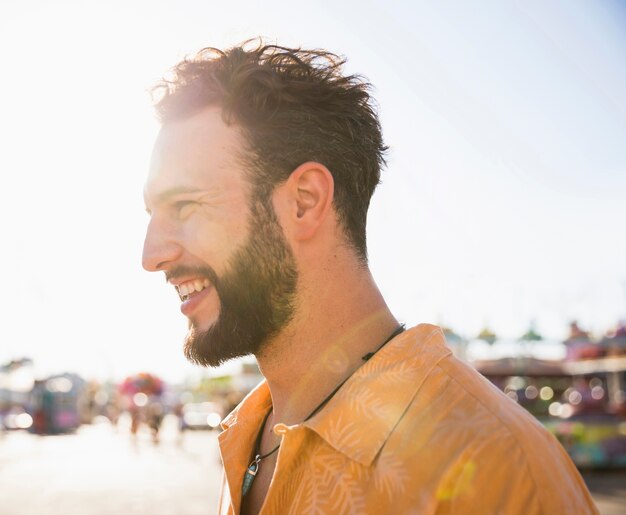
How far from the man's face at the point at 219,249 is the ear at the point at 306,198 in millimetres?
49

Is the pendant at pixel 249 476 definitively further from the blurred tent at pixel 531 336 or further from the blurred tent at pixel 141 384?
the blurred tent at pixel 141 384

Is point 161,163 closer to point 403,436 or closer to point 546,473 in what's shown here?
point 403,436

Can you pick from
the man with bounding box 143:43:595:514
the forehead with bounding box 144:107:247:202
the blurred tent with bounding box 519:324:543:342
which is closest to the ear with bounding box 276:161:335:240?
the man with bounding box 143:43:595:514

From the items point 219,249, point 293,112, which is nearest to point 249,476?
point 219,249

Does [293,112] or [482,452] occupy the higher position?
[293,112]

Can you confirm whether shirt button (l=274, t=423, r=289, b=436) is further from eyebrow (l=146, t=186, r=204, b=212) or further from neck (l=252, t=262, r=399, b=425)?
eyebrow (l=146, t=186, r=204, b=212)

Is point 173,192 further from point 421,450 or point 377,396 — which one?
point 421,450

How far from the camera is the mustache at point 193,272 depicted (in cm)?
173

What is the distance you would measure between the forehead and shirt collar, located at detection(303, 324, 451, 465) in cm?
66

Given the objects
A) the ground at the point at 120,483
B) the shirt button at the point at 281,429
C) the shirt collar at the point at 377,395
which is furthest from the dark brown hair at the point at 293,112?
the ground at the point at 120,483

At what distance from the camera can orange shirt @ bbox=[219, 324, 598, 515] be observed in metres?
1.13

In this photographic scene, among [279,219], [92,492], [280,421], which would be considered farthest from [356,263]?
[92,492]

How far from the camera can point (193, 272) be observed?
176cm

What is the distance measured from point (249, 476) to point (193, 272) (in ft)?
2.13
